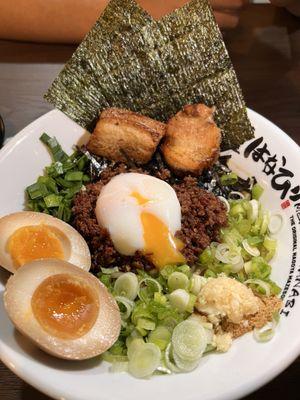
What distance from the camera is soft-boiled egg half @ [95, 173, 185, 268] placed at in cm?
171

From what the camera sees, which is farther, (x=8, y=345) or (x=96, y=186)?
(x=96, y=186)

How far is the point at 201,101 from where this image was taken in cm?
208

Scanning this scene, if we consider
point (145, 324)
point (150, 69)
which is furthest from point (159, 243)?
point (150, 69)

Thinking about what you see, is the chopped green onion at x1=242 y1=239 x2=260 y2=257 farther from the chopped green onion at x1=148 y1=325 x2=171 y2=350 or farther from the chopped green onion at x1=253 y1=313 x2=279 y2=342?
the chopped green onion at x1=148 y1=325 x2=171 y2=350

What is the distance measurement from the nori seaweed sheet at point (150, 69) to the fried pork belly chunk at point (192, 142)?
136 mm

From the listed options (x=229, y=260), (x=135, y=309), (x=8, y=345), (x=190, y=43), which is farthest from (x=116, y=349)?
(x=190, y=43)

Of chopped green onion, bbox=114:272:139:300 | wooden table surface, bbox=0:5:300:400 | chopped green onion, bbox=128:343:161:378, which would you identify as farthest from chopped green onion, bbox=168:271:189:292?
wooden table surface, bbox=0:5:300:400

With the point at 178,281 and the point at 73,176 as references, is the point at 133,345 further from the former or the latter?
the point at 73,176

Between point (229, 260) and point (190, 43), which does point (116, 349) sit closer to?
point (229, 260)

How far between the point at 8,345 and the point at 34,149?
830mm

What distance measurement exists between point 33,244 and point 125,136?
0.57 meters

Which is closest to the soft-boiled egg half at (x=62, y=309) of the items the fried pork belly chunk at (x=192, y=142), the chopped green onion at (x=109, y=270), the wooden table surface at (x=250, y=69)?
the chopped green onion at (x=109, y=270)

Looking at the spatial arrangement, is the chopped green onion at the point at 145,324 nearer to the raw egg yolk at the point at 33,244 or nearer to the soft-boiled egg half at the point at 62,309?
the soft-boiled egg half at the point at 62,309

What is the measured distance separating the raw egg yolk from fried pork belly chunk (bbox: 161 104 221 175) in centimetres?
58
